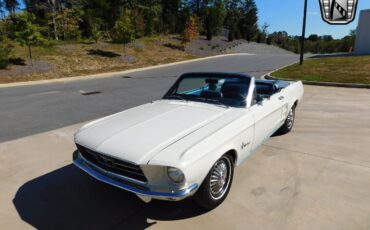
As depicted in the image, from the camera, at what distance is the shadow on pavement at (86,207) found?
3.12 meters

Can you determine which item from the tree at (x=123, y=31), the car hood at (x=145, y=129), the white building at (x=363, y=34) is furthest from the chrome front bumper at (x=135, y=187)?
the white building at (x=363, y=34)

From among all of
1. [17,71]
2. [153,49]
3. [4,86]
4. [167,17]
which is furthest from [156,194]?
[167,17]

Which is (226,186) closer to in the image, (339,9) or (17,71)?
(339,9)

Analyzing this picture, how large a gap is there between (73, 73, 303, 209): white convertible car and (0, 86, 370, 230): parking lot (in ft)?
1.27

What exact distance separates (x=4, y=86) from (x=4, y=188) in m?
12.0

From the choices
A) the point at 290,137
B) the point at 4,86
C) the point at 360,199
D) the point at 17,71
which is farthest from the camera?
the point at 17,71

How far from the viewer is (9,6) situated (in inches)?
1724

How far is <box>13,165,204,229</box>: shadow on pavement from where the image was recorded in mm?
3123

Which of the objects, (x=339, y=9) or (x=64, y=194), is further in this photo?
(x=339, y=9)

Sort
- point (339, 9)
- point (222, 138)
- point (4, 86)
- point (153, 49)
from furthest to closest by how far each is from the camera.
A: point (153, 49) < point (4, 86) < point (339, 9) < point (222, 138)

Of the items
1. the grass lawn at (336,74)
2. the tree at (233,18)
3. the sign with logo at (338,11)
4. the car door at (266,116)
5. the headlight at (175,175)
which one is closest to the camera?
the headlight at (175,175)

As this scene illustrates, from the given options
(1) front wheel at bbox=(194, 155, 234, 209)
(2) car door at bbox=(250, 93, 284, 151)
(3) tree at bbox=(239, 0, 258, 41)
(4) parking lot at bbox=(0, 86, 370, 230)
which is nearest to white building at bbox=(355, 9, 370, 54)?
(4) parking lot at bbox=(0, 86, 370, 230)

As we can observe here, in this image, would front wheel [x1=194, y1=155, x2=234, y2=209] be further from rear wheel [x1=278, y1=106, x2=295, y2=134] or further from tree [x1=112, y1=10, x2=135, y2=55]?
tree [x1=112, y1=10, x2=135, y2=55]

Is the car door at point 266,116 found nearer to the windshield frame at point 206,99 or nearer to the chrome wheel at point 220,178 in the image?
the windshield frame at point 206,99
